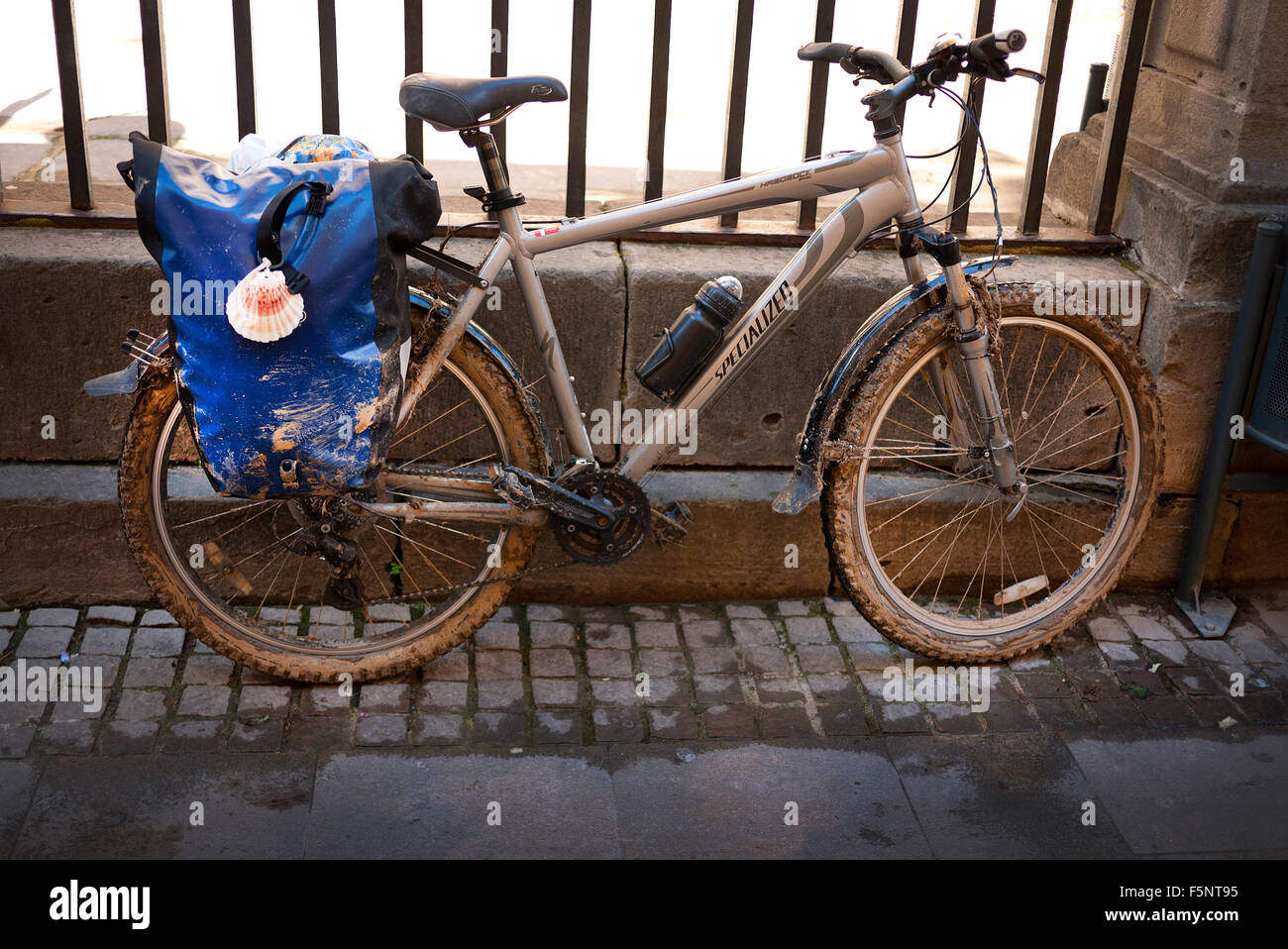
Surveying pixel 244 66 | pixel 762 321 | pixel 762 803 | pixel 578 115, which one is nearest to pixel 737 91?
pixel 578 115

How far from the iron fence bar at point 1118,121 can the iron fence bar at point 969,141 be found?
42 centimetres

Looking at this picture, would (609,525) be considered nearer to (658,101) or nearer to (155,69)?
(658,101)

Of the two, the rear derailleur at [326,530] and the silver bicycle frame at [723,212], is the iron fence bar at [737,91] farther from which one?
the rear derailleur at [326,530]

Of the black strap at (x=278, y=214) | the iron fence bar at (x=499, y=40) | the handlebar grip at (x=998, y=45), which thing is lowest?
the black strap at (x=278, y=214)

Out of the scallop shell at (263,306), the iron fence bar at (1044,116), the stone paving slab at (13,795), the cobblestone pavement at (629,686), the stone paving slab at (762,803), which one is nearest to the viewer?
the scallop shell at (263,306)

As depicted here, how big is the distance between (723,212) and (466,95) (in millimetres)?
738

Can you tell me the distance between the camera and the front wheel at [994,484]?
142 inches

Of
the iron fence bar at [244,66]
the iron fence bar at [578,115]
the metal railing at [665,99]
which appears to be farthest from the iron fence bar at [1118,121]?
the iron fence bar at [244,66]

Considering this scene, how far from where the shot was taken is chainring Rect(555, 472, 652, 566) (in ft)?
11.5

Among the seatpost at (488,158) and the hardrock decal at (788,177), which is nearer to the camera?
the seatpost at (488,158)

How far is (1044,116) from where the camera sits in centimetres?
404

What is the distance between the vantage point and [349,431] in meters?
3.02

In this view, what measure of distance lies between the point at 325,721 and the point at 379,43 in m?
4.99

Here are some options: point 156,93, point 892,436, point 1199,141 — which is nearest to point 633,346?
point 892,436
